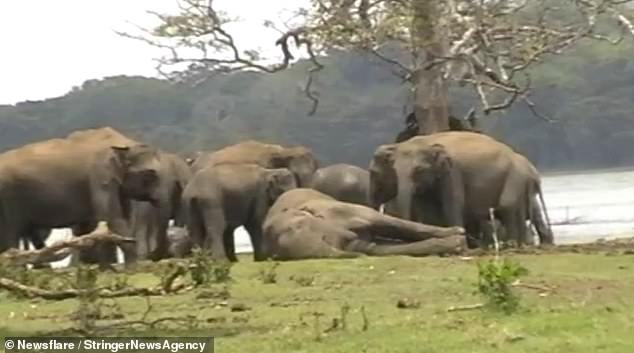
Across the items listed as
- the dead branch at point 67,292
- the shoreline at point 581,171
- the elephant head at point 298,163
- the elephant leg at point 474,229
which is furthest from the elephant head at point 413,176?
the shoreline at point 581,171

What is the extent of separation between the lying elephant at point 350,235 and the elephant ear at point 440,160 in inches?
97.0

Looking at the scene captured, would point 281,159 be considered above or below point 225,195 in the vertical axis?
above

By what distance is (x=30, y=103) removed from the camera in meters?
51.2

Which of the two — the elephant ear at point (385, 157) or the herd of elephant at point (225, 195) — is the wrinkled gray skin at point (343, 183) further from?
the elephant ear at point (385, 157)

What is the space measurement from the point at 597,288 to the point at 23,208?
340 inches

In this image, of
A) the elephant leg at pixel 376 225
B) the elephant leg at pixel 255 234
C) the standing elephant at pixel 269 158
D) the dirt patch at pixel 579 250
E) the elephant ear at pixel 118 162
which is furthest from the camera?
the standing elephant at pixel 269 158

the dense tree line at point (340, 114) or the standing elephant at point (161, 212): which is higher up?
the dense tree line at point (340, 114)

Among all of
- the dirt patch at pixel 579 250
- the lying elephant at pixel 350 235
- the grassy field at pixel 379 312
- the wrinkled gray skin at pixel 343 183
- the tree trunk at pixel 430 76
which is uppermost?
the tree trunk at pixel 430 76

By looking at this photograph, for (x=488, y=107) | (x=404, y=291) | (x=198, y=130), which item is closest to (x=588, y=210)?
(x=488, y=107)

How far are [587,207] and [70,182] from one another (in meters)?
22.2

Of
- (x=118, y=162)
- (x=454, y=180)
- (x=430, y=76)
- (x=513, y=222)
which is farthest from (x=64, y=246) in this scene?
(x=430, y=76)

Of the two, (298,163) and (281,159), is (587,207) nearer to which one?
(298,163)

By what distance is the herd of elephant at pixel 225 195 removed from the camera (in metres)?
17.1

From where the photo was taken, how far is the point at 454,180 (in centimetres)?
1848
